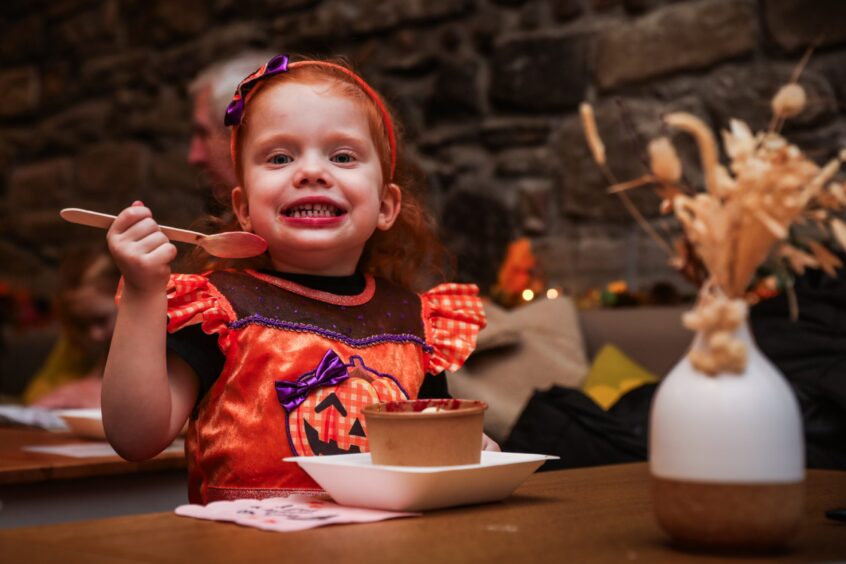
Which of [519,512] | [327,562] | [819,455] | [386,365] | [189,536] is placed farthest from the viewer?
[819,455]

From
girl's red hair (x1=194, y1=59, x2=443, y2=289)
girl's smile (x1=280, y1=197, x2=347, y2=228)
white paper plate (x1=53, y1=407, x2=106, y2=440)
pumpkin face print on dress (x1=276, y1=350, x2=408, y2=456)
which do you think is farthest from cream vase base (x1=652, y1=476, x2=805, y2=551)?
white paper plate (x1=53, y1=407, x2=106, y2=440)

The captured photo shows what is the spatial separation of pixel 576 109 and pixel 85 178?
2698mm

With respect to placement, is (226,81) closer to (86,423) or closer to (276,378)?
(86,423)

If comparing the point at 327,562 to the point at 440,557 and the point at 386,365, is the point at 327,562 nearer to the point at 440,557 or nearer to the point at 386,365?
the point at 440,557

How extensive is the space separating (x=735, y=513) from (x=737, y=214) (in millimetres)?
213

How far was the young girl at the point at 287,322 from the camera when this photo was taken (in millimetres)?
1180

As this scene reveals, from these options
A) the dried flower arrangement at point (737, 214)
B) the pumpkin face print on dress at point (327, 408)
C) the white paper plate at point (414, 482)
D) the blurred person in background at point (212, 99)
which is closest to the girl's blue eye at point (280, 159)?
the pumpkin face print on dress at point (327, 408)

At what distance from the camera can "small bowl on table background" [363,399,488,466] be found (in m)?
1.00

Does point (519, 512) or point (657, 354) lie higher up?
point (657, 354)

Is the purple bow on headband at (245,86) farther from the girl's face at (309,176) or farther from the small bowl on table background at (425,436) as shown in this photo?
the small bowl on table background at (425,436)

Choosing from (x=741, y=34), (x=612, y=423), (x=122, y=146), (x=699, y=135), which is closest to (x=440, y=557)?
→ (x=699, y=135)

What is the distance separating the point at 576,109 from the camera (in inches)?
146

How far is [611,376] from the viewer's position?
306cm

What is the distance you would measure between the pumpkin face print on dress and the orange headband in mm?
336
